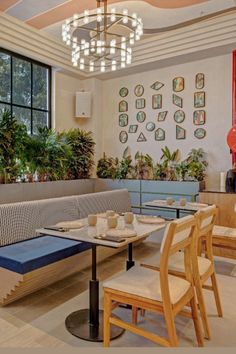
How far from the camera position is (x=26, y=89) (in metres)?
5.87

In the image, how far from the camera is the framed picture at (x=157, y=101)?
242 inches

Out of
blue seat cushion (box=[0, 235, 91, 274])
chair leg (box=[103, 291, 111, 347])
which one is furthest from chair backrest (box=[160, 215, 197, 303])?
blue seat cushion (box=[0, 235, 91, 274])

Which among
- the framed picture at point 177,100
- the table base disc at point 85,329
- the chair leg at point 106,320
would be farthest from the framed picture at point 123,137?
the chair leg at point 106,320

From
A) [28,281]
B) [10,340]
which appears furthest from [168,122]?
[10,340]

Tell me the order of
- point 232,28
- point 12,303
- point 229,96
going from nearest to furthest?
point 12,303
point 232,28
point 229,96

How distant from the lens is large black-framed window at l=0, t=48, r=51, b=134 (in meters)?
5.45

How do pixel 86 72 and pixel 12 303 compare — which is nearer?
pixel 12 303

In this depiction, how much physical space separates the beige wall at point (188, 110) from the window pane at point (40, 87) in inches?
59.3

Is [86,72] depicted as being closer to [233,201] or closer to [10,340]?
[233,201]

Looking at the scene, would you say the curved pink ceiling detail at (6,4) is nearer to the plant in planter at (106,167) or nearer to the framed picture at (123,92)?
the framed picture at (123,92)

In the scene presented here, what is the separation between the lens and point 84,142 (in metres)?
6.33

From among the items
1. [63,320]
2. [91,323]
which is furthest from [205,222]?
[63,320]

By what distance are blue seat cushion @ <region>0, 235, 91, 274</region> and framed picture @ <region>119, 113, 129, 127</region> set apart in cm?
399

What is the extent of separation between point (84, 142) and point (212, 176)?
2.78 metres
